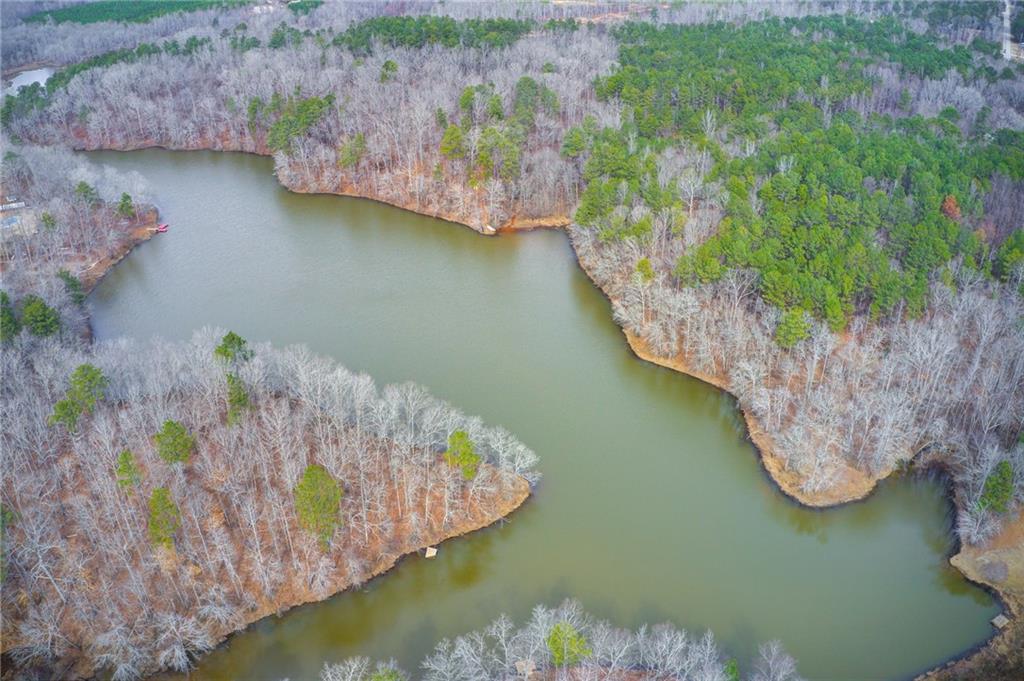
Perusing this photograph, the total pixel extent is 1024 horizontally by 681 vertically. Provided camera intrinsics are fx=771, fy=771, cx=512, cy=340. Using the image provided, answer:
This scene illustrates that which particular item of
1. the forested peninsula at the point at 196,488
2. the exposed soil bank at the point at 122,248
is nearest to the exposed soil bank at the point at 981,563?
the forested peninsula at the point at 196,488

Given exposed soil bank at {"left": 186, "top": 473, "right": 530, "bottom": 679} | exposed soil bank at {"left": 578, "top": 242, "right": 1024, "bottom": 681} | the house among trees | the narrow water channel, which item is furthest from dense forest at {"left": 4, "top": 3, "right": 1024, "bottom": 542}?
the house among trees

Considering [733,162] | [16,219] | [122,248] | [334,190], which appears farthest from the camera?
[334,190]

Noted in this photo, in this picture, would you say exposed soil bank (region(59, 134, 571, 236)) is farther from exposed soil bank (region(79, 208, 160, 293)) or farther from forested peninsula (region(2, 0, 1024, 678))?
exposed soil bank (region(79, 208, 160, 293))

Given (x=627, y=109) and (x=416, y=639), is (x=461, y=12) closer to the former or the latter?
(x=627, y=109)

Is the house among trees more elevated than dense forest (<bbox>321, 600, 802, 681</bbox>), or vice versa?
the house among trees

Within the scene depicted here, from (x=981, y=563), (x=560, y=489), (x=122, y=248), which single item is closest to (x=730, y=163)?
(x=560, y=489)

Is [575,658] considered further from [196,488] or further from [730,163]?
[730,163]
